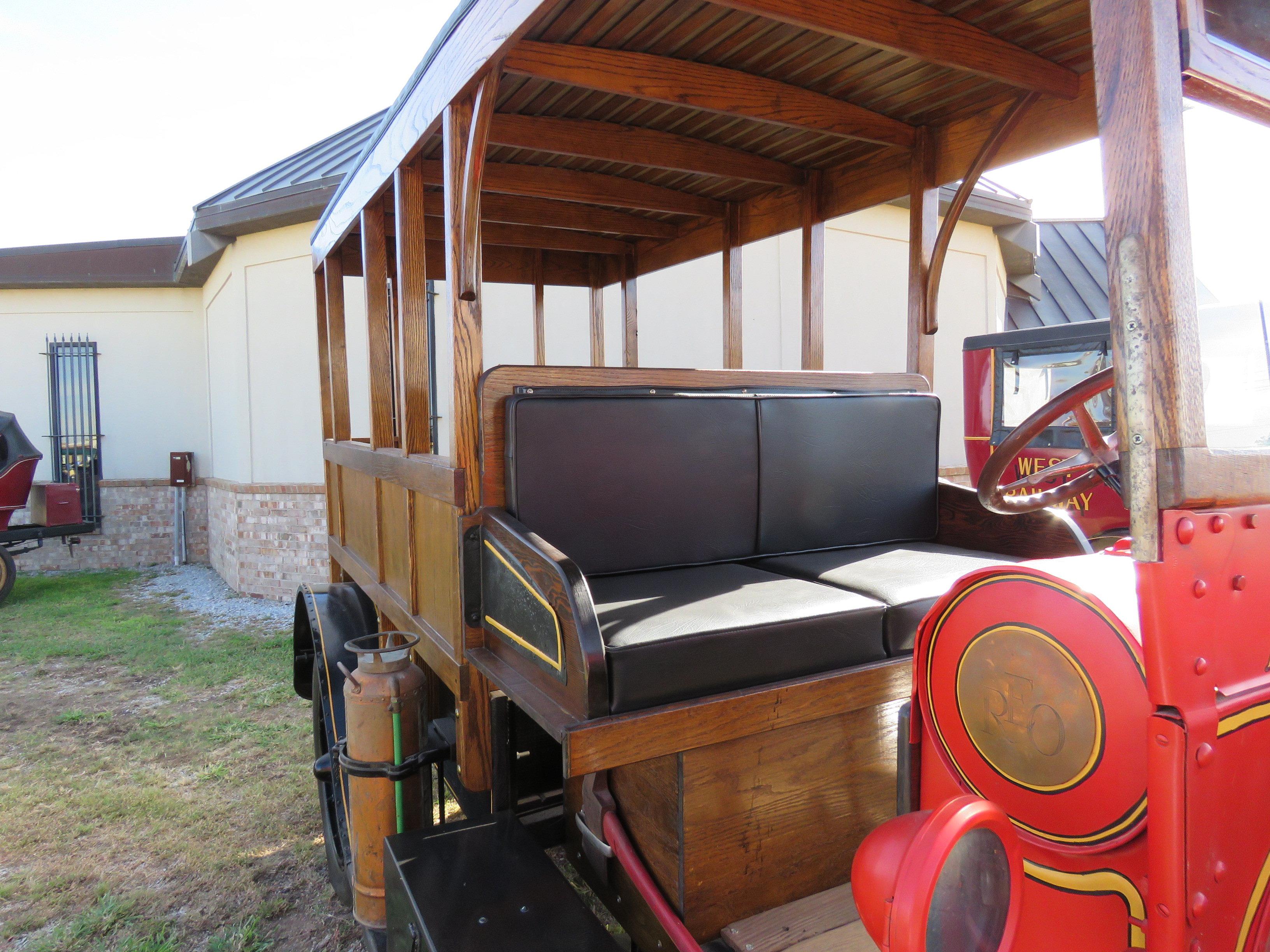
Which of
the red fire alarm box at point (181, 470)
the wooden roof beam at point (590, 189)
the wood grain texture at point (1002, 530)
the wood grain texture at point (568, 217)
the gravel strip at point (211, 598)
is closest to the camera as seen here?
the wood grain texture at point (1002, 530)

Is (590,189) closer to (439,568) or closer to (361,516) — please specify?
(361,516)

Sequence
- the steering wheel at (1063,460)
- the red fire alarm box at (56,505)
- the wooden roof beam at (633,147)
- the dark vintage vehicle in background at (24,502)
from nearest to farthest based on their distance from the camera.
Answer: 1. the steering wheel at (1063,460)
2. the wooden roof beam at (633,147)
3. the dark vintage vehicle in background at (24,502)
4. the red fire alarm box at (56,505)

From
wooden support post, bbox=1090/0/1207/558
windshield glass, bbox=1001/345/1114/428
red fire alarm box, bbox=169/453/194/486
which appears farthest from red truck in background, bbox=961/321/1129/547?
red fire alarm box, bbox=169/453/194/486

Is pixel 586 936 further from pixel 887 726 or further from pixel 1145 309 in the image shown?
pixel 1145 309

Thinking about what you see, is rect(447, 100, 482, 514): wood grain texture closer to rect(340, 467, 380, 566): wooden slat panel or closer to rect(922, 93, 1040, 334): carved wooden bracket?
rect(340, 467, 380, 566): wooden slat panel

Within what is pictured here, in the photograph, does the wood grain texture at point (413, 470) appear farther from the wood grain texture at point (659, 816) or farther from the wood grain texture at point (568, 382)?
the wood grain texture at point (659, 816)

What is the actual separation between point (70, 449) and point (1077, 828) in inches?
462

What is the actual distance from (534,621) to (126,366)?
412 inches

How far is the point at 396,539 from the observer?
2.96m

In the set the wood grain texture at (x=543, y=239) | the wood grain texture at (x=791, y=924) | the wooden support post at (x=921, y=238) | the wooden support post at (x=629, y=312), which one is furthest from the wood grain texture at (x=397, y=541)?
the wooden support post at (x=629, y=312)

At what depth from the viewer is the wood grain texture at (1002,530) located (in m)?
2.49

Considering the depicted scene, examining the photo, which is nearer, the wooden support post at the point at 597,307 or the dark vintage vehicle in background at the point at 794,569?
the dark vintage vehicle in background at the point at 794,569

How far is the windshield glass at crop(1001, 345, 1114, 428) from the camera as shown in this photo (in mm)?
6000

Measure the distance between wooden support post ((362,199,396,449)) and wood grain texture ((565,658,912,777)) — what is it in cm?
197
